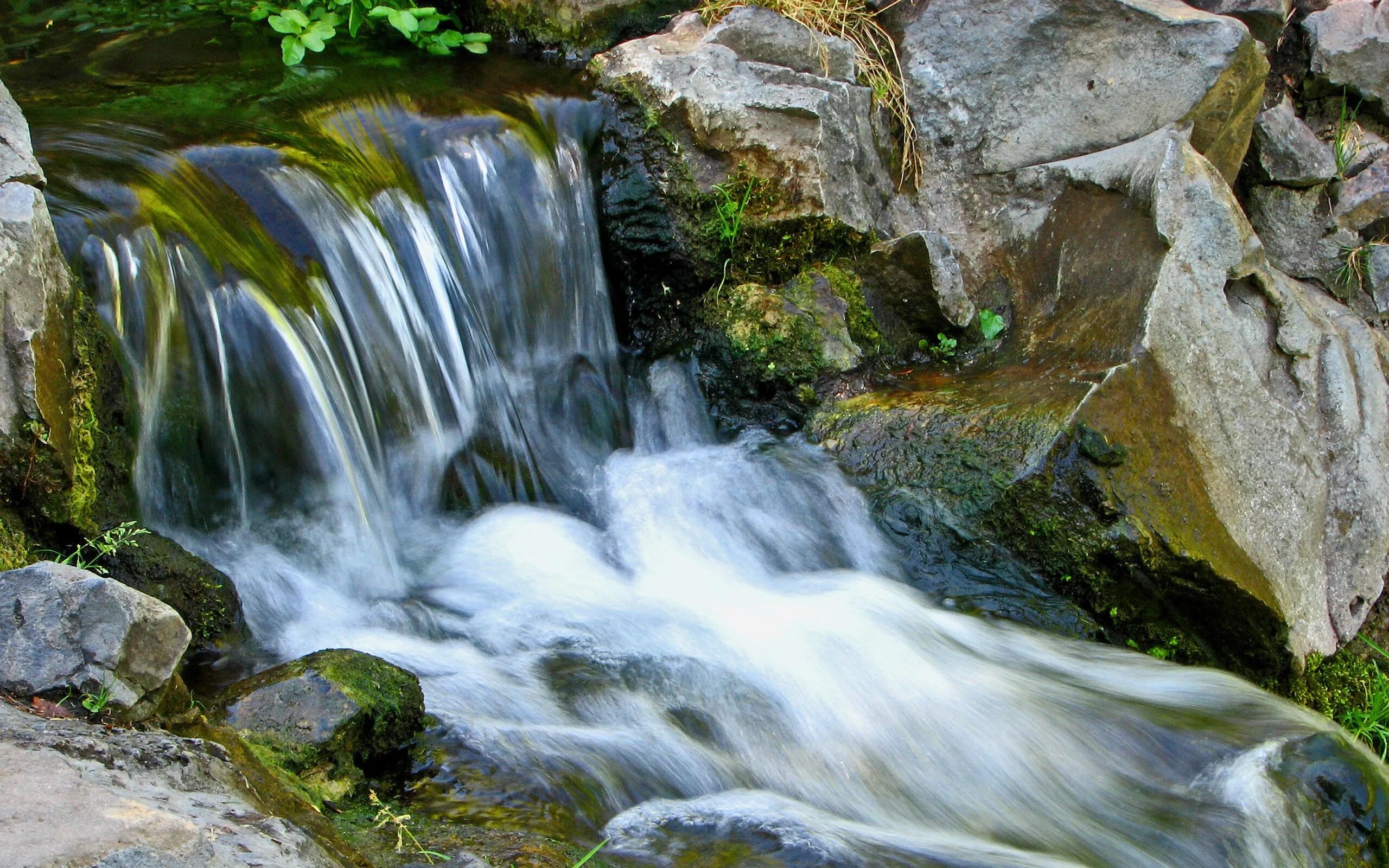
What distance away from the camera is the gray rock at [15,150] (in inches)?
115

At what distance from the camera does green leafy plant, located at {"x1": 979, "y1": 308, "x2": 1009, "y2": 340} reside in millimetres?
4523

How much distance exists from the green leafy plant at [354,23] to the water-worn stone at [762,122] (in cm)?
104

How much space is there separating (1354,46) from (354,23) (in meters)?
4.75

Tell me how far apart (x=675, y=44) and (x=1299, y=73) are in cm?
306

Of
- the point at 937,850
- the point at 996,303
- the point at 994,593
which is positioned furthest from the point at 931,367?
the point at 937,850

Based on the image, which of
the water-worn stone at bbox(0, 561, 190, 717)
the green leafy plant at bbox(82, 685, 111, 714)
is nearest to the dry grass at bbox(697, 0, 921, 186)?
the water-worn stone at bbox(0, 561, 190, 717)

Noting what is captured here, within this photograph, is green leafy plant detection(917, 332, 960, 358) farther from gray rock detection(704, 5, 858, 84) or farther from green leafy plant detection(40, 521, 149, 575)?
green leafy plant detection(40, 521, 149, 575)

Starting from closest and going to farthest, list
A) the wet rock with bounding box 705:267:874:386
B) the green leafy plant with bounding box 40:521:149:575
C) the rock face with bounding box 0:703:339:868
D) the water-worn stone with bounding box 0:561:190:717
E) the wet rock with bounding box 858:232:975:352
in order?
the rock face with bounding box 0:703:339:868, the water-worn stone with bounding box 0:561:190:717, the green leafy plant with bounding box 40:521:149:575, the wet rock with bounding box 705:267:874:386, the wet rock with bounding box 858:232:975:352

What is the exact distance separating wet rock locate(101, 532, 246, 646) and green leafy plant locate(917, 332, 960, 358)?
2799mm

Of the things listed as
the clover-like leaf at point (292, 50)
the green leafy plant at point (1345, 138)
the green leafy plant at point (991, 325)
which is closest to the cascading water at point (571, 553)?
the clover-like leaf at point (292, 50)

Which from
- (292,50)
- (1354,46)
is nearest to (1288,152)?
(1354,46)

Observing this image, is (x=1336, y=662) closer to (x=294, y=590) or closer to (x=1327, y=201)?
(x=1327, y=201)

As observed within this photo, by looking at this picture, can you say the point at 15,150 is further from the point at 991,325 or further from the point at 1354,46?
the point at 1354,46

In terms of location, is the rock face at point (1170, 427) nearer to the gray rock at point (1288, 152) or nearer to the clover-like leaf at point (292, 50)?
the gray rock at point (1288, 152)
